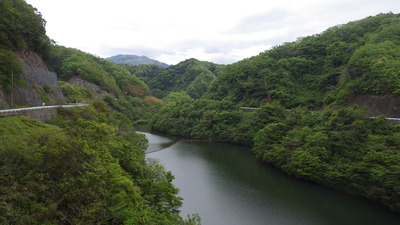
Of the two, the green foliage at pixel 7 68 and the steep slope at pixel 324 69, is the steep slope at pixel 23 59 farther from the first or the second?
the steep slope at pixel 324 69

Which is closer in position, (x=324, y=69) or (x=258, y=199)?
(x=258, y=199)

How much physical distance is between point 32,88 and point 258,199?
85.1 feet

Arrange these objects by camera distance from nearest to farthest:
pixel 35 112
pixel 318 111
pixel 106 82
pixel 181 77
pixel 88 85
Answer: pixel 35 112, pixel 318 111, pixel 88 85, pixel 106 82, pixel 181 77

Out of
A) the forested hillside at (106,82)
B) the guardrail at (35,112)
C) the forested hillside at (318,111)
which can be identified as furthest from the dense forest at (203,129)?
the guardrail at (35,112)

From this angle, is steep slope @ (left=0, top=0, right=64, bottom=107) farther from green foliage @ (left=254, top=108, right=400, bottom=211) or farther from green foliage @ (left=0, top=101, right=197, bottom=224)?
green foliage @ (left=254, top=108, right=400, bottom=211)

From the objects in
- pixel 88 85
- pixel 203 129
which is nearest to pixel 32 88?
pixel 203 129

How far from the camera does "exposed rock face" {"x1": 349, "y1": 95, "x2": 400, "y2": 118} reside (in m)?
32.1

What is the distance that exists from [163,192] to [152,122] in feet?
156

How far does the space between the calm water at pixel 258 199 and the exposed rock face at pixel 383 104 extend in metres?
13.5

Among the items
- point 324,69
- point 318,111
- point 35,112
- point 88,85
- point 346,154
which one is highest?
point 324,69

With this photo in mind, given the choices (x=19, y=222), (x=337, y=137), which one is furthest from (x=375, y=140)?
(x=19, y=222)

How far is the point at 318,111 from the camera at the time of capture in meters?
40.9

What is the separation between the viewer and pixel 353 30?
55.2 m

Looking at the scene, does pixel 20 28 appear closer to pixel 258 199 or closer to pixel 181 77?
pixel 258 199
